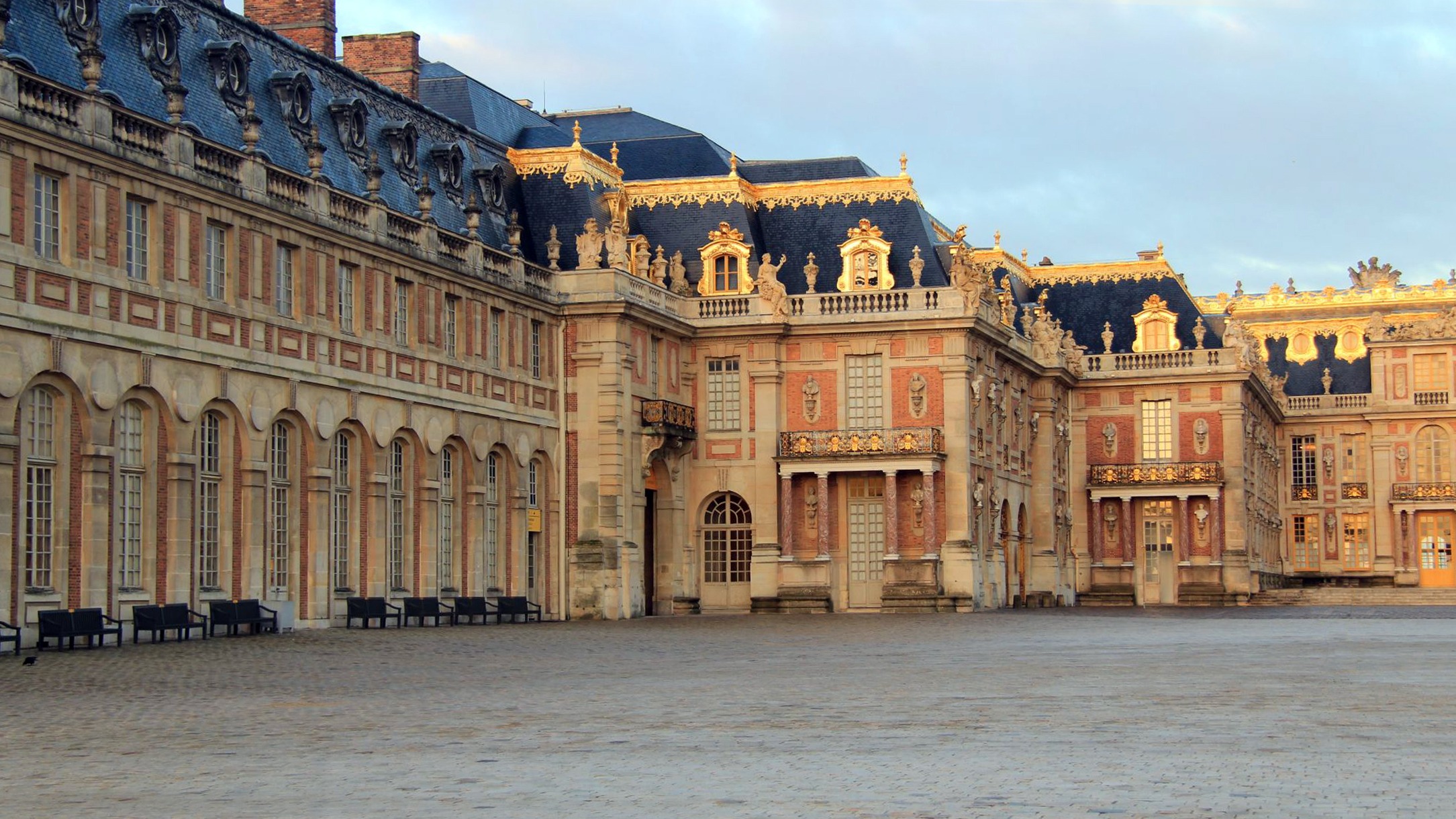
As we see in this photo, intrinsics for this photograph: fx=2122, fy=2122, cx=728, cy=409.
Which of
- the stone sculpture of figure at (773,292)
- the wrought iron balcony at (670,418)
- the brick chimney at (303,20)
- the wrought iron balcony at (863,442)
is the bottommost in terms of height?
the wrought iron balcony at (863,442)

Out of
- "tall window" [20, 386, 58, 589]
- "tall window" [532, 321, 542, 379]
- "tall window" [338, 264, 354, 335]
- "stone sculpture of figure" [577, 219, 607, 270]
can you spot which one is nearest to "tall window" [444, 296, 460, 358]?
"tall window" [338, 264, 354, 335]

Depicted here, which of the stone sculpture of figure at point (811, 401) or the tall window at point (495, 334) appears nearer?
the tall window at point (495, 334)

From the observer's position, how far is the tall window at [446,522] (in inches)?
1740

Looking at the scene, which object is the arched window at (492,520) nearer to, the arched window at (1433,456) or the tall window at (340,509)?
the tall window at (340,509)

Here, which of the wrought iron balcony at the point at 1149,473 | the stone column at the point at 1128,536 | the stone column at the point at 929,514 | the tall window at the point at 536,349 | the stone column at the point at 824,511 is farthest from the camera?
the stone column at the point at 1128,536

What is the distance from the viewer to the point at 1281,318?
97875 millimetres

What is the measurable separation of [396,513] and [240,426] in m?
6.58

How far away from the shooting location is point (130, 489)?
33.3 m

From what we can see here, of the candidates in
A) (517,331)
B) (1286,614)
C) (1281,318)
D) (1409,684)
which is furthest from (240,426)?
(1281,318)

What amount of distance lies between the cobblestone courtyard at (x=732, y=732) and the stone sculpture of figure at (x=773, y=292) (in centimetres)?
2597

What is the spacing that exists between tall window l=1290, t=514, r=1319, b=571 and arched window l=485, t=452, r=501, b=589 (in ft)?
187

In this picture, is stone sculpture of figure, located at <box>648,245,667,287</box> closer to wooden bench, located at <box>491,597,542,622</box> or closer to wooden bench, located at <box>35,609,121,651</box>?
wooden bench, located at <box>491,597,542,622</box>

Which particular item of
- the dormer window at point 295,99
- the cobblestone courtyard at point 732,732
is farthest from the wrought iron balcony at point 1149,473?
the cobblestone courtyard at point 732,732

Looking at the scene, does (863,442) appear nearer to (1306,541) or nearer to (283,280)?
(283,280)
